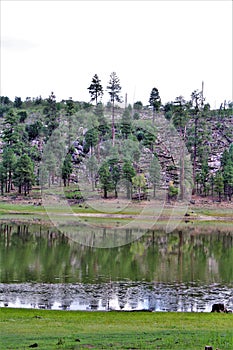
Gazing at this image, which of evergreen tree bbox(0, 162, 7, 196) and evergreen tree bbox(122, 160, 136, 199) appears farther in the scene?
evergreen tree bbox(0, 162, 7, 196)

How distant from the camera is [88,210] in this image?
82.9 meters

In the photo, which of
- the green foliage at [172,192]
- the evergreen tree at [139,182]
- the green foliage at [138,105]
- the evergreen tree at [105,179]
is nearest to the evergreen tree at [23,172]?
the evergreen tree at [105,179]

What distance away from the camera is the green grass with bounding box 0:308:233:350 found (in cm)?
1770

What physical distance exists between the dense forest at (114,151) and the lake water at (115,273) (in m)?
30.6

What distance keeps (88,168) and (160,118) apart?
188 ft

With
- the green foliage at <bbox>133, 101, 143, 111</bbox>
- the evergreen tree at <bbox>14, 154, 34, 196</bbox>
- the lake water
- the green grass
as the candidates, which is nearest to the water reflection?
the lake water

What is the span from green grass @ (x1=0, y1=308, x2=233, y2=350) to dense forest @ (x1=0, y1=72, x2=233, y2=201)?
210ft

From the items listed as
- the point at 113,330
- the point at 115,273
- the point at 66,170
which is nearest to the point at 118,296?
the point at 115,273

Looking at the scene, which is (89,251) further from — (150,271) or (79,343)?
(79,343)

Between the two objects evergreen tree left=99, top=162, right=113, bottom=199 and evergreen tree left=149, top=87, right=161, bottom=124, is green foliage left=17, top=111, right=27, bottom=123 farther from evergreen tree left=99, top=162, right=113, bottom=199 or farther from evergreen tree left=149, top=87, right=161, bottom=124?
evergreen tree left=99, top=162, right=113, bottom=199

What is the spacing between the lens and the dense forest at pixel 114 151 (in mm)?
93438

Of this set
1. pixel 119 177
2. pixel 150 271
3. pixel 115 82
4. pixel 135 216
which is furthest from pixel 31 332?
pixel 115 82

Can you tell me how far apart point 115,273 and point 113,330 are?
59.6ft

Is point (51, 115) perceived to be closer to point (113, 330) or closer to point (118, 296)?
point (118, 296)
